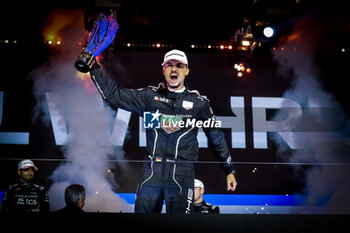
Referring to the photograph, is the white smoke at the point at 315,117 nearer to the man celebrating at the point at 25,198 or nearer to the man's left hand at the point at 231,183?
the man's left hand at the point at 231,183

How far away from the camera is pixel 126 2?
440cm

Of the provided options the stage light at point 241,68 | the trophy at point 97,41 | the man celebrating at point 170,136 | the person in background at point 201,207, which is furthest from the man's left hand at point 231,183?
the stage light at point 241,68

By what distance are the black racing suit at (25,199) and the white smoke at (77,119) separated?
0.90 metres

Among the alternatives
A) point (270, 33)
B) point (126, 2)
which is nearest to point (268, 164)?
point (270, 33)

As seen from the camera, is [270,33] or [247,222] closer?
[247,222]

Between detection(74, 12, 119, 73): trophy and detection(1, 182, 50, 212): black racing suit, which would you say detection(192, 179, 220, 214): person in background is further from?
detection(74, 12, 119, 73): trophy

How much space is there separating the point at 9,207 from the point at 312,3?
410 cm

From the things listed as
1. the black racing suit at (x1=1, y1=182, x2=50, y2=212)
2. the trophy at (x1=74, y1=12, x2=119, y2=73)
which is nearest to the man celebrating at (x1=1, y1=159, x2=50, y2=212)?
the black racing suit at (x1=1, y1=182, x2=50, y2=212)

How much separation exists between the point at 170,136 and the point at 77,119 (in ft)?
5.78

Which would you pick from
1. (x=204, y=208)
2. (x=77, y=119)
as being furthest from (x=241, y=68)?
(x=77, y=119)

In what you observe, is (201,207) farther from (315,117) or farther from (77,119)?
(315,117)

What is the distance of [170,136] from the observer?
11.7 feet

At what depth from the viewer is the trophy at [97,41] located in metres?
3.44

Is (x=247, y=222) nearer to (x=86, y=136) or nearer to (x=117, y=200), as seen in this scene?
(x=117, y=200)
